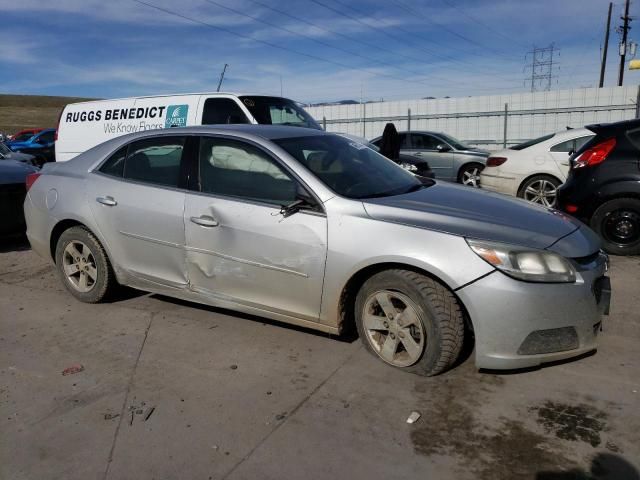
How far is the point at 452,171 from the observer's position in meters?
13.2

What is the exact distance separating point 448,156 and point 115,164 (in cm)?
985

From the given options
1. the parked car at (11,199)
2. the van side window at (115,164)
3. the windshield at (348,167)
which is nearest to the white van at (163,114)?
the parked car at (11,199)

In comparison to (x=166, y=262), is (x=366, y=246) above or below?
above

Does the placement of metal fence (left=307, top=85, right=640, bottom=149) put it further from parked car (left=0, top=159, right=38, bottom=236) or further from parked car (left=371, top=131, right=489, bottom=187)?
parked car (left=0, top=159, right=38, bottom=236)

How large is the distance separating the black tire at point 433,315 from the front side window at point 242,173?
92 cm

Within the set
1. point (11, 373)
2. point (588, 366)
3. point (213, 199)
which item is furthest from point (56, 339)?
point (588, 366)

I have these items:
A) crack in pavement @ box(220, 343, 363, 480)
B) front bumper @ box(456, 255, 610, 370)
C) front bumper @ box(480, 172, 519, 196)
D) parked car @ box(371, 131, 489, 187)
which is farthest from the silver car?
parked car @ box(371, 131, 489, 187)

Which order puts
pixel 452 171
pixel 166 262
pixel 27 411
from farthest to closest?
1. pixel 452 171
2. pixel 166 262
3. pixel 27 411

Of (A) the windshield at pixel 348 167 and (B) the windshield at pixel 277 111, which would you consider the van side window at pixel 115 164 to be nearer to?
(A) the windshield at pixel 348 167

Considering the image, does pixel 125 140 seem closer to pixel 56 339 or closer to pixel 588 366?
pixel 56 339

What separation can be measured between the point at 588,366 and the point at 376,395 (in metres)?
1.41

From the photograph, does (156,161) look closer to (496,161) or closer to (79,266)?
(79,266)

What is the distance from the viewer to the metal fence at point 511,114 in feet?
63.2

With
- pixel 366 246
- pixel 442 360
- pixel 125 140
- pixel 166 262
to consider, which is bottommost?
pixel 442 360
